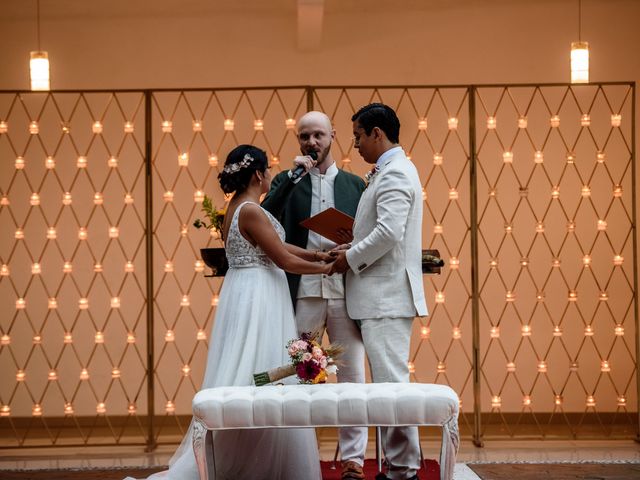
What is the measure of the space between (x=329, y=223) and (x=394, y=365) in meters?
0.75

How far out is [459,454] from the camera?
6344mm

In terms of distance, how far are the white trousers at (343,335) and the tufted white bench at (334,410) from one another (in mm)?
630

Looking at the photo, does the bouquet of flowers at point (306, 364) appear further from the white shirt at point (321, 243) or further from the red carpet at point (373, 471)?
the red carpet at point (373, 471)

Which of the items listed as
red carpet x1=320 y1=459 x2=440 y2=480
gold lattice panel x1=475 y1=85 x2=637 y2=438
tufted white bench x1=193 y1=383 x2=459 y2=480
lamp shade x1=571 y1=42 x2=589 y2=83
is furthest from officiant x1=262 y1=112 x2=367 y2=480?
gold lattice panel x1=475 y1=85 x2=637 y2=438

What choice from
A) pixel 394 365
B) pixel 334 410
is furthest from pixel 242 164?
pixel 334 410

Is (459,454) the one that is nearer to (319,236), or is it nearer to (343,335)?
(343,335)

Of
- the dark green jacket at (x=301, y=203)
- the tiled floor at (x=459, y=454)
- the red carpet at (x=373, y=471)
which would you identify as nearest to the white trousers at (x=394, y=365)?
the dark green jacket at (x=301, y=203)

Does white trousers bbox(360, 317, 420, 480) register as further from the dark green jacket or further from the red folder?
the dark green jacket

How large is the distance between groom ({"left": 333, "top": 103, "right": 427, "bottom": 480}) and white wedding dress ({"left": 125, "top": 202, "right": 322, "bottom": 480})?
0.37 metres

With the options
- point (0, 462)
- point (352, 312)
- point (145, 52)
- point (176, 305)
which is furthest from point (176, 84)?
point (352, 312)

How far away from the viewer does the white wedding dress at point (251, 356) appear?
15.5 ft

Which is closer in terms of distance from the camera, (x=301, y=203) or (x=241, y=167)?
(x=241, y=167)

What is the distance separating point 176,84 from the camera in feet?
26.0

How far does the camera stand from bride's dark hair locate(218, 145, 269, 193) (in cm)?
479
